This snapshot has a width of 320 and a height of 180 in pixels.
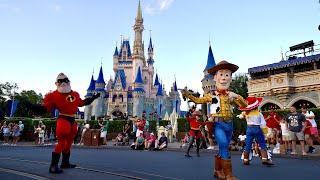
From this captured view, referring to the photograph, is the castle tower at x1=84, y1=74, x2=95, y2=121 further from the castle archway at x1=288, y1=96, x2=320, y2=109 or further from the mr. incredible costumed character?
the mr. incredible costumed character

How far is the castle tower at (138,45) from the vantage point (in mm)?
74938

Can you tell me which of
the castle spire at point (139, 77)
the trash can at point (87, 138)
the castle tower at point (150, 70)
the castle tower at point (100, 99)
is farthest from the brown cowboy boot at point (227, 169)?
the castle tower at point (150, 70)

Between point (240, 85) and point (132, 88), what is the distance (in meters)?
28.8

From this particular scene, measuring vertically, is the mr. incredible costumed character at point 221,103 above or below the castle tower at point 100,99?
below

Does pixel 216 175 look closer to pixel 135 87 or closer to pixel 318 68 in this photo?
pixel 318 68

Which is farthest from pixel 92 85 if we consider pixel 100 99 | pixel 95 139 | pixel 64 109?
pixel 64 109

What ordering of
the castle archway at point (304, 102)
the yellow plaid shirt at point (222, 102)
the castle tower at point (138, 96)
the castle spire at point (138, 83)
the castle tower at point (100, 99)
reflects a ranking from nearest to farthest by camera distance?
the yellow plaid shirt at point (222, 102) < the castle archway at point (304, 102) < the castle tower at point (138, 96) < the castle tower at point (100, 99) < the castle spire at point (138, 83)

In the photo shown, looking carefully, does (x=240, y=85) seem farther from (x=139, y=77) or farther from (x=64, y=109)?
(x=64, y=109)

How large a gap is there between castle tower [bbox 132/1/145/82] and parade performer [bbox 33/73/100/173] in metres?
67.6

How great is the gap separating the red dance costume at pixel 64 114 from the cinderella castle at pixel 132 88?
191 feet

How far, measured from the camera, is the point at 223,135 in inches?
209

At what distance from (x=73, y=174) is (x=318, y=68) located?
24.4 m

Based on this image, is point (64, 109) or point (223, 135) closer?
point (223, 135)

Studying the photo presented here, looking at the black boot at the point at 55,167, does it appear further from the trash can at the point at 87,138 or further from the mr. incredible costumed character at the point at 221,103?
the trash can at the point at 87,138
